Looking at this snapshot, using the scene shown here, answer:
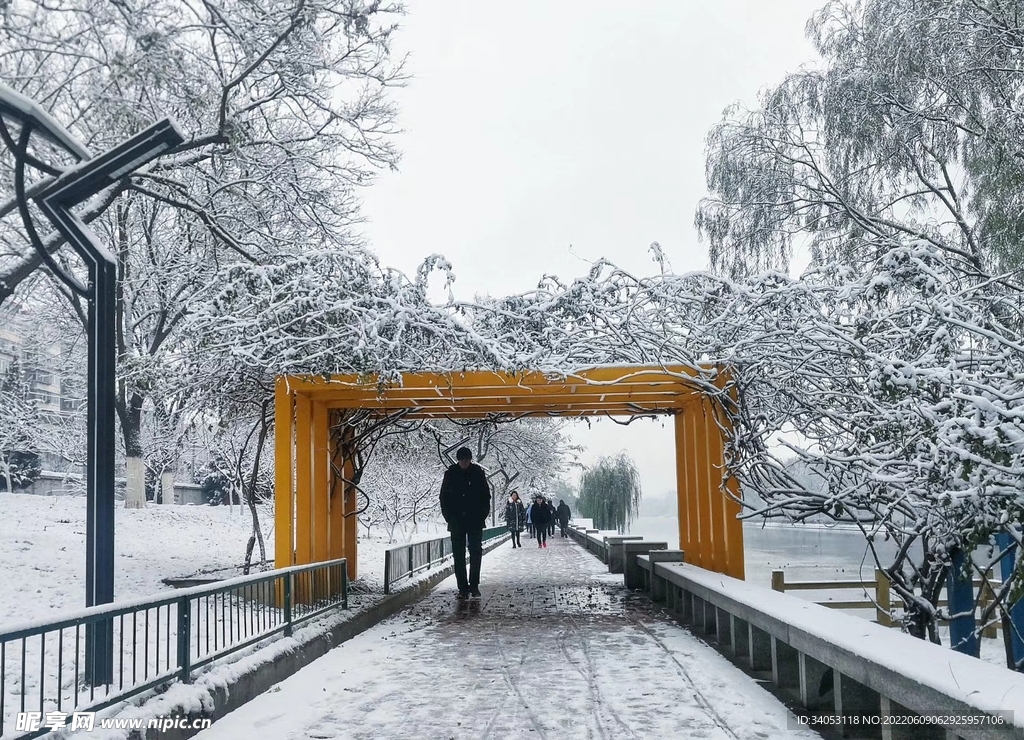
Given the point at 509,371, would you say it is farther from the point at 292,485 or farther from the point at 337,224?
the point at 337,224

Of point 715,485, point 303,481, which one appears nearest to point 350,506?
point 303,481

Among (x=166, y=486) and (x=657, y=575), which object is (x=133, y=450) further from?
(x=166, y=486)

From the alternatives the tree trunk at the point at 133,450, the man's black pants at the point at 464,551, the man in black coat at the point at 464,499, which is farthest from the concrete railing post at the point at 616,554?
the tree trunk at the point at 133,450

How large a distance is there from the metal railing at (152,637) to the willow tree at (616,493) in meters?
40.8

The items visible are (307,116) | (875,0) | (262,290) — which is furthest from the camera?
(875,0)

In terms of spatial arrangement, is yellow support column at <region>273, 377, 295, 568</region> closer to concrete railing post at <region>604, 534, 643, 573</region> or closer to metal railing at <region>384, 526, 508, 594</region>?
metal railing at <region>384, 526, 508, 594</region>

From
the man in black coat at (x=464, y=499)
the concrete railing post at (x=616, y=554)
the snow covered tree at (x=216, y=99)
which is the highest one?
the snow covered tree at (x=216, y=99)

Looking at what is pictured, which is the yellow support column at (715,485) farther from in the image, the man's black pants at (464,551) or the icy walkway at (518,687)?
the man's black pants at (464,551)

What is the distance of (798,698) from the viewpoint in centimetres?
685

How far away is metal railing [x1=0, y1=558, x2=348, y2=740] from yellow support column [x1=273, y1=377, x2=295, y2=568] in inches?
30.6

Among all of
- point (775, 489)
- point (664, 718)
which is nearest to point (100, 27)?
point (775, 489)

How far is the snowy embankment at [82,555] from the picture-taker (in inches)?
415

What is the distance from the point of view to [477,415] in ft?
48.6

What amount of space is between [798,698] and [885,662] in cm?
186
